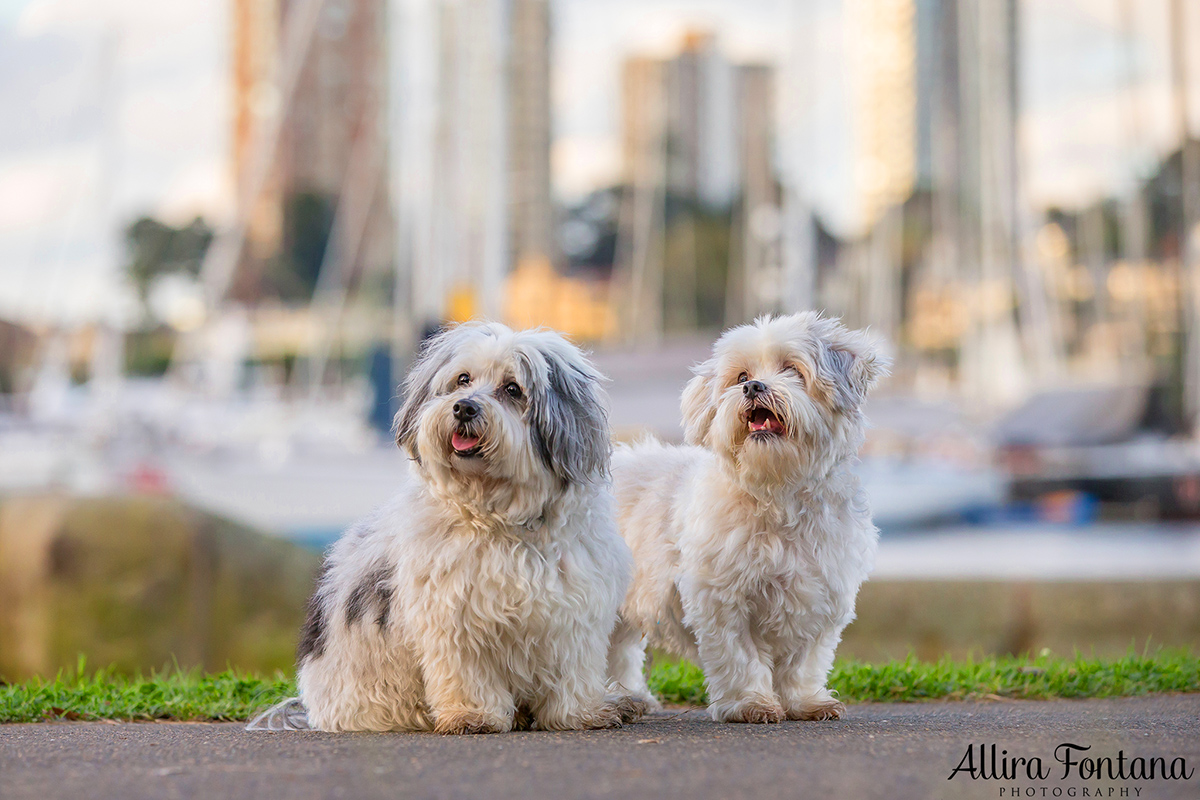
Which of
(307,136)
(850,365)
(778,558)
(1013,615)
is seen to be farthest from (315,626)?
(307,136)

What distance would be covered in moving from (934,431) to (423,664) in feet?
63.0

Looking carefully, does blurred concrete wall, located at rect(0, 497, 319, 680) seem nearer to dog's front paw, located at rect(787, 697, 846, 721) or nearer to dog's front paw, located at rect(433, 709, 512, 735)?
dog's front paw, located at rect(433, 709, 512, 735)

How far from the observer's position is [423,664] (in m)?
4.98

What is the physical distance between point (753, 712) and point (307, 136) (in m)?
29.1

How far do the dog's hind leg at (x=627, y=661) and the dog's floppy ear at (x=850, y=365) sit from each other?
56.3 inches

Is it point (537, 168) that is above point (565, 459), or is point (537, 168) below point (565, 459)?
above

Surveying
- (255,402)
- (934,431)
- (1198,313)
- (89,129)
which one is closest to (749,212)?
(934,431)

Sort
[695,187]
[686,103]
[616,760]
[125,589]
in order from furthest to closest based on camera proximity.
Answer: [695,187] → [686,103] → [125,589] → [616,760]

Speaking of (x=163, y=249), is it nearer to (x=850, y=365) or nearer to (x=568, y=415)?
(x=568, y=415)

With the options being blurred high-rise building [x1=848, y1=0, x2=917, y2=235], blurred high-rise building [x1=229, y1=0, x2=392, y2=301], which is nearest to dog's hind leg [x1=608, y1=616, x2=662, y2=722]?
blurred high-rise building [x1=229, y1=0, x2=392, y2=301]

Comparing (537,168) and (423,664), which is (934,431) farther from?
(423,664)

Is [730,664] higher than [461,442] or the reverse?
the reverse

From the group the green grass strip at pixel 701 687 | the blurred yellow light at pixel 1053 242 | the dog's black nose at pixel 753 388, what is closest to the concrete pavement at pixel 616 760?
the green grass strip at pixel 701 687

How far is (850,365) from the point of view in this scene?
17.5 feet
